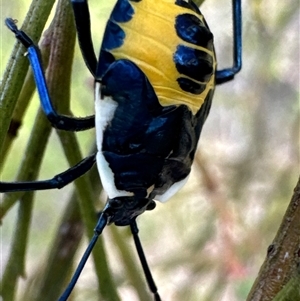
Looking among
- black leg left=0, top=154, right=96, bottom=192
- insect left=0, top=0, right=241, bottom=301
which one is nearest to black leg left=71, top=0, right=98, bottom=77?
insect left=0, top=0, right=241, bottom=301

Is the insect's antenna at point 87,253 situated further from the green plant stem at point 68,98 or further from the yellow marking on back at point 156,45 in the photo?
the yellow marking on back at point 156,45

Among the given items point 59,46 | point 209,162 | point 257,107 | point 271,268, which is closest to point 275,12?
point 257,107

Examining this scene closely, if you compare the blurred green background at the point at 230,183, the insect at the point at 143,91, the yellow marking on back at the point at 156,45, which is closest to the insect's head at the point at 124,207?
the insect at the point at 143,91

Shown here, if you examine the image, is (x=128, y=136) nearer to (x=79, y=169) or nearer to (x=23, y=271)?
(x=79, y=169)

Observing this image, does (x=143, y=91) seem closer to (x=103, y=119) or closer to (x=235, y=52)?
(x=103, y=119)

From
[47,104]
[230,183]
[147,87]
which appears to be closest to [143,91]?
[147,87]
